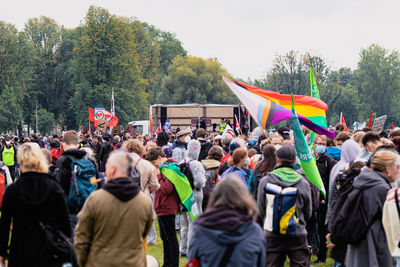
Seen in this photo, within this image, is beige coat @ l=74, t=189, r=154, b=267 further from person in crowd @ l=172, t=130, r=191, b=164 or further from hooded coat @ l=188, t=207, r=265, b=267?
person in crowd @ l=172, t=130, r=191, b=164

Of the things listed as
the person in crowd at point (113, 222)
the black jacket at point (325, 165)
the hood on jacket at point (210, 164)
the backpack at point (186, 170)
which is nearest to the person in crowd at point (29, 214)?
the person in crowd at point (113, 222)

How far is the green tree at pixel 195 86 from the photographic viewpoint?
2847 inches

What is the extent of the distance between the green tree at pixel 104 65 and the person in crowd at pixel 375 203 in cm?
5569

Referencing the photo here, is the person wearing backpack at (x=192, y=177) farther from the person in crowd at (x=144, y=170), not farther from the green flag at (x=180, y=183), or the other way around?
the person in crowd at (x=144, y=170)

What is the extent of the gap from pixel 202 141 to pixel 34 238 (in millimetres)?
7545

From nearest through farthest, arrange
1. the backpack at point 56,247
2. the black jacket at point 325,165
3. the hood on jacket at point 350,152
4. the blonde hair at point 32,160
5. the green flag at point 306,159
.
Answer: the backpack at point 56,247 → the blonde hair at point 32,160 → the green flag at point 306,159 → the hood on jacket at point 350,152 → the black jacket at point 325,165

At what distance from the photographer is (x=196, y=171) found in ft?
28.9

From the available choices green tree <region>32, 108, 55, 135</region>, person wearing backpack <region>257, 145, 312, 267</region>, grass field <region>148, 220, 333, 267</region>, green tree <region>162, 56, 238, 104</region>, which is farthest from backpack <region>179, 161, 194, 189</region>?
green tree <region>162, 56, 238, 104</region>

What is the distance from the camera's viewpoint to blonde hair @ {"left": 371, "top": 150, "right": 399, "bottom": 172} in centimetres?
566

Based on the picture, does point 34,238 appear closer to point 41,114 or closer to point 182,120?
point 182,120

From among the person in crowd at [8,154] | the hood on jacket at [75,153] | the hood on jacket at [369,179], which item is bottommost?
the person in crowd at [8,154]

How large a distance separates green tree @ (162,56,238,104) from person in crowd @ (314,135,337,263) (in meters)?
62.5

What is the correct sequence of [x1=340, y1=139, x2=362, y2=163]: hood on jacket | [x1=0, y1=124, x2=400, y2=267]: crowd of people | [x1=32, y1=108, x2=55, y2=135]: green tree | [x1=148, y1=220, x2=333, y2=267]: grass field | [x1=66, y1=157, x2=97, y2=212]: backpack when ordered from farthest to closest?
[x1=32, y1=108, x2=55, y2=135]: green tree
[x1=148, y1=220, x2=333, y2=267]: grass field
[x1=340, y1=139, x2=362, y2=163]: hood on jacket
[x1=66, y1=157, x2=97, y2=212]: backpack
[x1=0, y1=124, x2=400, y2=267]: crowd of people

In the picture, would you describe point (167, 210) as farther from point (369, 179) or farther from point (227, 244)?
point (227, 244)
